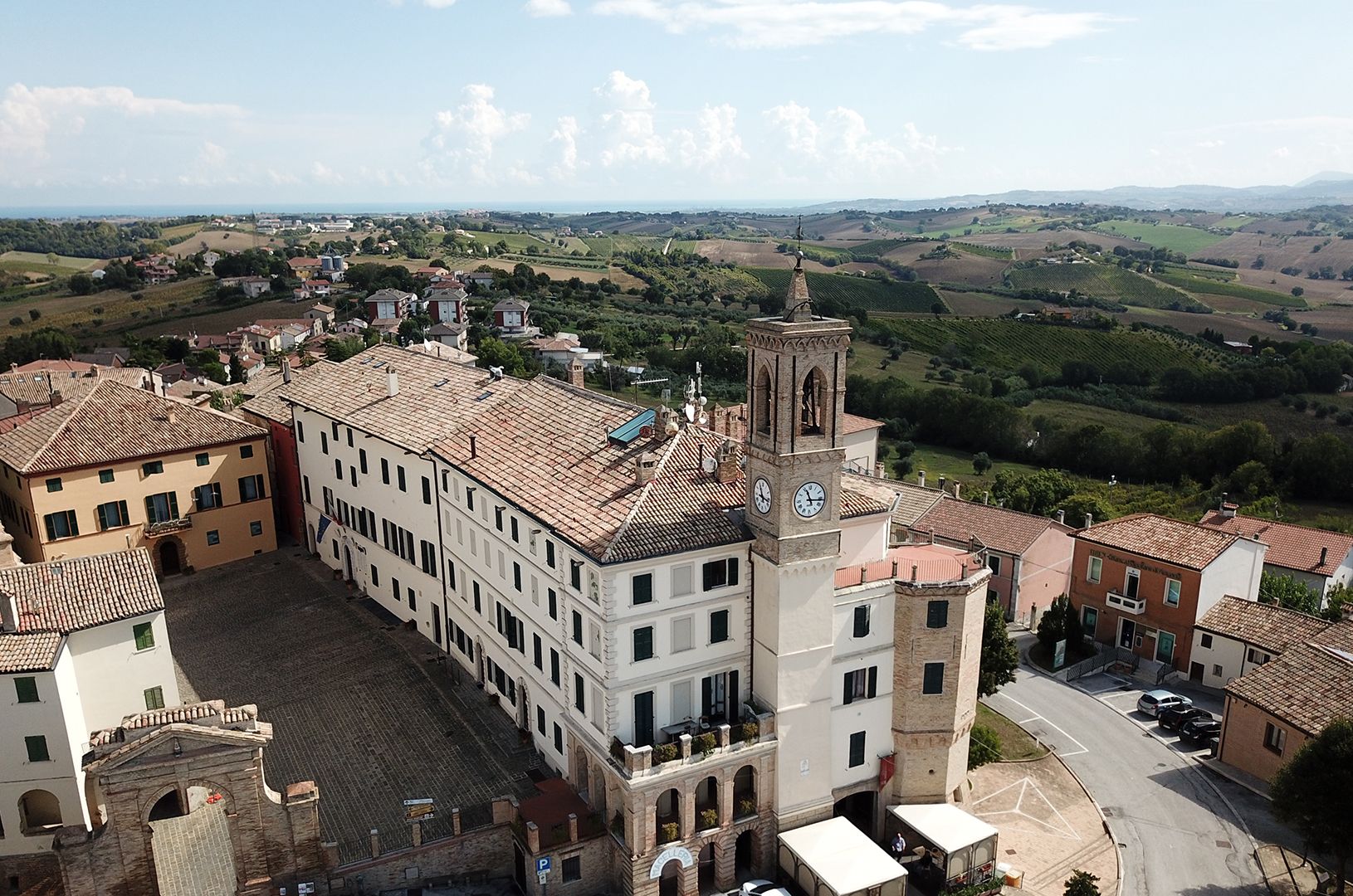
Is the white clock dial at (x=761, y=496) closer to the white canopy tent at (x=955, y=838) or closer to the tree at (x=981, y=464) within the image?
the white canopy tent at (x=955, y=838)

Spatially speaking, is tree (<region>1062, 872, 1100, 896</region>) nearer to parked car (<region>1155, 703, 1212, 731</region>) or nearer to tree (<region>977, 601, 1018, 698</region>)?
tree (<region>977, 601, 1018, 698</region>)

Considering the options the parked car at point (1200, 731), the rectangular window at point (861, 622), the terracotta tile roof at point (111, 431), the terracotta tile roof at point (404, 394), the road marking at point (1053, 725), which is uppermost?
the terracotta tile roof at point (404, 394)

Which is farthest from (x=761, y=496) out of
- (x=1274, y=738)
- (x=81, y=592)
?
(x=1274, y=738)

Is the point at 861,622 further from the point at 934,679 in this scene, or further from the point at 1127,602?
the point at 1127,602

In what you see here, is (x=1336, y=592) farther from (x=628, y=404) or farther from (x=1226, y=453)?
(x=628, y=404)

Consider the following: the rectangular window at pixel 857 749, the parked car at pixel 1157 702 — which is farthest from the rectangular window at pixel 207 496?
the parked car at pixel 1157 702

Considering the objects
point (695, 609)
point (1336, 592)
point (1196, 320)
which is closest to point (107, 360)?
point (695, 609)
